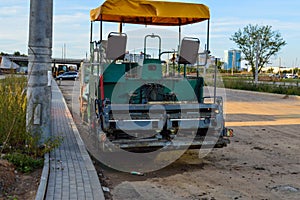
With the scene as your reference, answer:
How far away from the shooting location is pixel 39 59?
8.06 m

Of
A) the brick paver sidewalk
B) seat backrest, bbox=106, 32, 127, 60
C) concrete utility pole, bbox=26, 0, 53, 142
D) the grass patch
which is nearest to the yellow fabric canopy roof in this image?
seat backrest, bbox=106, 32, 127, 60

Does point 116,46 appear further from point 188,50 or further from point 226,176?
point 226,176

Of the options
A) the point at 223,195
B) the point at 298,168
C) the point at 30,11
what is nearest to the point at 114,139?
the point at 223,195

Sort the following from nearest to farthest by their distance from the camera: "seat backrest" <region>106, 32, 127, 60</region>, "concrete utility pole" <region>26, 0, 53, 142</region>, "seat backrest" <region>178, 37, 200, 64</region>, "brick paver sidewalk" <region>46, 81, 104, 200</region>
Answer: "brick paver sidewalk" <region>46, 81, 104, 200</region> < "concrete utility pole" <region>26, 0, 53, 142</region> < "seat backrest" <region>106, 32, 127, 60</region> < "seat backrest" <region>178, 37, 200, 64</region>

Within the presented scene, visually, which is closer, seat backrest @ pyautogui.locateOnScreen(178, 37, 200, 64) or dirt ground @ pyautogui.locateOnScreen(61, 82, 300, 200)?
dirt ground @ pyautogui.locateOnScreen(61, 82, 300, 200)

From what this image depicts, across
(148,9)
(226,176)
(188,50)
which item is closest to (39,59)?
(148,9)

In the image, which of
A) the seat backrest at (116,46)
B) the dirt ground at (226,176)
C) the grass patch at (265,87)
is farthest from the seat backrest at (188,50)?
the grass patch at (265,87)

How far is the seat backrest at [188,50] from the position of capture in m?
9.07

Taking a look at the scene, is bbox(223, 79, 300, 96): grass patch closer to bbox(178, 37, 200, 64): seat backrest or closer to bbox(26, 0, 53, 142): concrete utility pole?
bbox(178, 37, 200, 64): seat backrest

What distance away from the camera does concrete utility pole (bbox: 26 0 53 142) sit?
26.2 feet

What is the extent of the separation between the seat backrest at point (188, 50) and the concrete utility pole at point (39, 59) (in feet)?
9.82

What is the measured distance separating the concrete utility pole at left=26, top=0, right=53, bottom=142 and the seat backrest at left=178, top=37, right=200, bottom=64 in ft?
9.82

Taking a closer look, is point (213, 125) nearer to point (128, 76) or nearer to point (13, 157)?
point (128, 76)

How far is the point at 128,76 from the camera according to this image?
8.92 m
